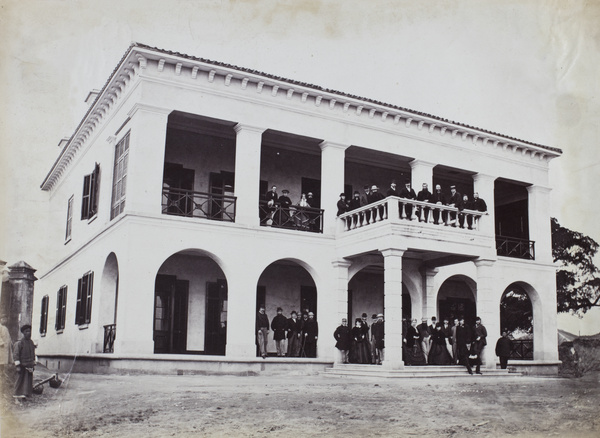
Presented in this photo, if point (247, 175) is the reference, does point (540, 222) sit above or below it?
below

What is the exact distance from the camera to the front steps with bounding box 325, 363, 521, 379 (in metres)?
16.0

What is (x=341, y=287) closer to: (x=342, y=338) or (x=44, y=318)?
(x=342, y=338)

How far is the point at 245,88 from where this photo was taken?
59.7ft

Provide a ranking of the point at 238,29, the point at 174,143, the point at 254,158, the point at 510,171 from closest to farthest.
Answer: the point at 238,29 < the point at 254,158 < the point at 174,143 < the point at 510,171

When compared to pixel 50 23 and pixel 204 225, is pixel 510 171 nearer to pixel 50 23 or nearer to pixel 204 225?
pixel 204 225

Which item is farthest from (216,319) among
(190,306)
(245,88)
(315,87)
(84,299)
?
(315,87)

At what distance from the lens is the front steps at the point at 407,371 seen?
16.0 meters

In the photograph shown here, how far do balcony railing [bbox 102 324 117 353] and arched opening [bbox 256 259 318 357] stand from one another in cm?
491

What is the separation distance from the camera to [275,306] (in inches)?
832

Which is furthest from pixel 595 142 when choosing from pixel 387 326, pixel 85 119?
pixel 85 119

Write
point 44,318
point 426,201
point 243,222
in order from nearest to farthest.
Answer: point 243,222
point 426,201
point 44,318

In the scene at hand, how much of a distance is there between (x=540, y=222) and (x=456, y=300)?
13.7ft

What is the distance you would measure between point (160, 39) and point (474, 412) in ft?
26.6

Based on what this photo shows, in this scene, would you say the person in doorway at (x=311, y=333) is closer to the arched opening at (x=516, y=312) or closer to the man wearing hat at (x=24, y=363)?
the man wearing hat at (x=24, y=363)
